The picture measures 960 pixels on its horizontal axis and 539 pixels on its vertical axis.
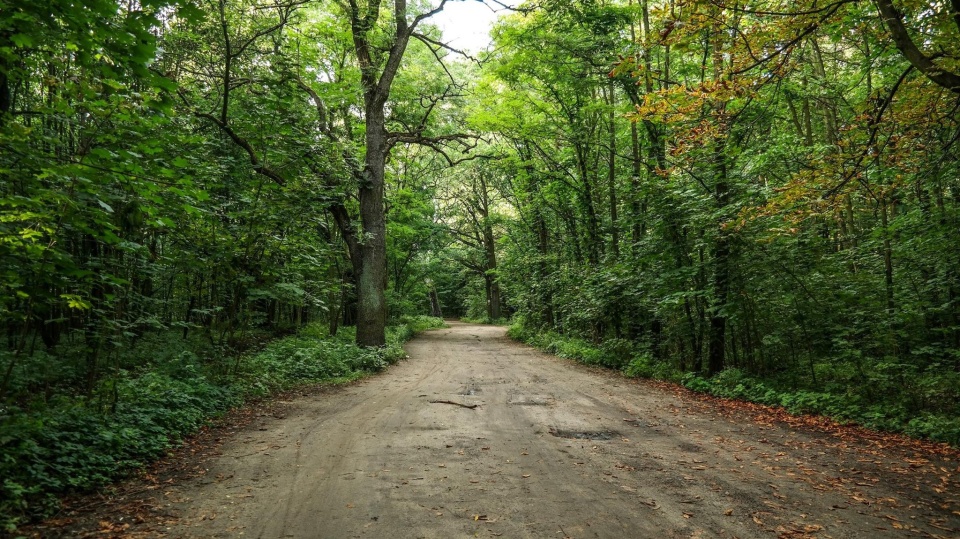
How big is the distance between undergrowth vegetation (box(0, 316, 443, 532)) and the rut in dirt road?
790mm

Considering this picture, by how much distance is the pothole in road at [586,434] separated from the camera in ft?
20.5

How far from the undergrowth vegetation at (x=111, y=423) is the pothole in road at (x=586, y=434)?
4781 millimetres

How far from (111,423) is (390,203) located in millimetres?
16373

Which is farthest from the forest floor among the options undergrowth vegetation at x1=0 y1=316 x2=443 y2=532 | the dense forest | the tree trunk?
the tree trunk

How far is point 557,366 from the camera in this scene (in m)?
13.9

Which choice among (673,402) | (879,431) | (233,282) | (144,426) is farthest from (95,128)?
(879,431)

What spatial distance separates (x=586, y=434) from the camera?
6387mm

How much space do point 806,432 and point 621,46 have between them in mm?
10862

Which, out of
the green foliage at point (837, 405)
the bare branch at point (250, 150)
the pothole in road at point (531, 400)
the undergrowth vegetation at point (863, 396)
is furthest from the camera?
the bare branch at point (250, 150)

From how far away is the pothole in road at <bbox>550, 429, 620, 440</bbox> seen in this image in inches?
246

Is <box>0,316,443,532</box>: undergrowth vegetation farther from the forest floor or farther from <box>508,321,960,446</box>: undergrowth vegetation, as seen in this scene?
<box>508,321,960,446</box>: undergrowth vegetation

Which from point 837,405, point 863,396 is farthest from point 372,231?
→ point 863,396

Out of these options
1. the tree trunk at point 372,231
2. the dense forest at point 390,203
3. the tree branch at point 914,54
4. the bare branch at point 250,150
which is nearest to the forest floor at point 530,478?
the dense forest at point 390,203

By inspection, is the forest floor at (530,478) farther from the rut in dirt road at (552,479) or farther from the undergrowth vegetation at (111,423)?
the undergrowth vegetation at (111,423)
